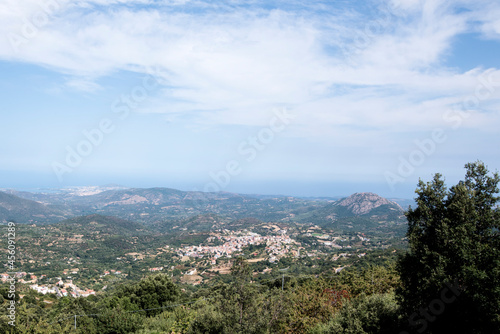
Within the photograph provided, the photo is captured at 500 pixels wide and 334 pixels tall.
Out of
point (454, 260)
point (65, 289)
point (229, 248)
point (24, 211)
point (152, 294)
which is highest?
point (454, 260)

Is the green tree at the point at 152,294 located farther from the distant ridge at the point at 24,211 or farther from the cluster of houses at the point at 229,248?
the distant ridge at the point at 24,211

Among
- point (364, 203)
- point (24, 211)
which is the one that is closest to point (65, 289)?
point (24, 211)

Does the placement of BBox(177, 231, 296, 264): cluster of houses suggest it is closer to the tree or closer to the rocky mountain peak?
the tree

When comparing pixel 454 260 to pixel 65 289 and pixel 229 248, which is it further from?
pixel 229 248

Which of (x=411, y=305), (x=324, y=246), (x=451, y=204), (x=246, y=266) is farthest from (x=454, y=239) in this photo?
(x=324, y=246)

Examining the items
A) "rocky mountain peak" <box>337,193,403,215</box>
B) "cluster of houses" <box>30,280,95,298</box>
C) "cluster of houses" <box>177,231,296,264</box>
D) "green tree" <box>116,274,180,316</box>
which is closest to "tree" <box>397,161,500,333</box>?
"green tree" <box>116,274,180,316</box>

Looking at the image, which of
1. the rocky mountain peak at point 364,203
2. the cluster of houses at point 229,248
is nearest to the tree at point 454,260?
the cluster of houses at point 229,248

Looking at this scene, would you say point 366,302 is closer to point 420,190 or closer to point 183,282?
point 420,190

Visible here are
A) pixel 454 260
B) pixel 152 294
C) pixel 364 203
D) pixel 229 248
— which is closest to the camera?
pixel 454 260
